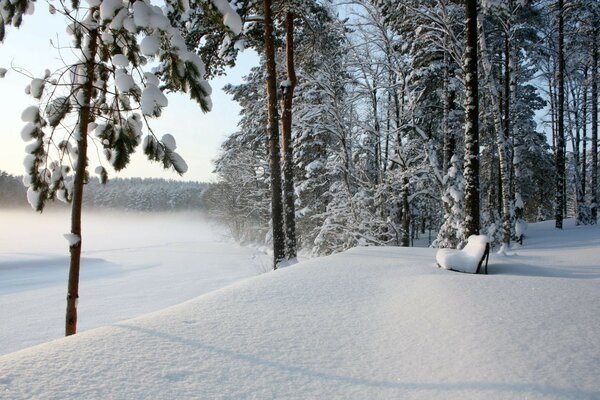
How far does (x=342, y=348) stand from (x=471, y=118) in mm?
6642

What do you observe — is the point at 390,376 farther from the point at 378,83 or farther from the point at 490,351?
the point at 378,83

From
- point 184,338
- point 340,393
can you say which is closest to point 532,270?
point 340,393

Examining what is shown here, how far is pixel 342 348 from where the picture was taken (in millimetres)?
2994

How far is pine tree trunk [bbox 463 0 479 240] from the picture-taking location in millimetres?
7628

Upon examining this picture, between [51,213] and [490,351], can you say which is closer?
[490,351]

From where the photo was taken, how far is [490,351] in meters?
2.76

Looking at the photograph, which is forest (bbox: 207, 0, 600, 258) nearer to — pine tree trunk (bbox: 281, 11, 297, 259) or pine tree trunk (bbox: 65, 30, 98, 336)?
pine tree trunk (bbox: 281, 11, 297, 259)

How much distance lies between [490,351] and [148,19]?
4115mm

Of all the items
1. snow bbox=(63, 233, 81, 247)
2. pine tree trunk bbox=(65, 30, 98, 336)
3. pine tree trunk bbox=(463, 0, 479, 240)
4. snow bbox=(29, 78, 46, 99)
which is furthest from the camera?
pine tree trunk bbox=(463, 0, 479, 240)

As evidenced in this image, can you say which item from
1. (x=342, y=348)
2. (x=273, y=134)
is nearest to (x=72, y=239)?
(x=342, y=348)

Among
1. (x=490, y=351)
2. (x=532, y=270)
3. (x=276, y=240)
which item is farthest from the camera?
(x=276, y=240)

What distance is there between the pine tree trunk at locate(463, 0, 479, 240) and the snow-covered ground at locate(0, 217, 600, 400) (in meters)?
3.33

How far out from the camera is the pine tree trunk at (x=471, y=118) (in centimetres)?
763

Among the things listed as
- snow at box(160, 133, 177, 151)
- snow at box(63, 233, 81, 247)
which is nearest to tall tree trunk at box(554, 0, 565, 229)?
snow at box(160, 133, 177, 151)
